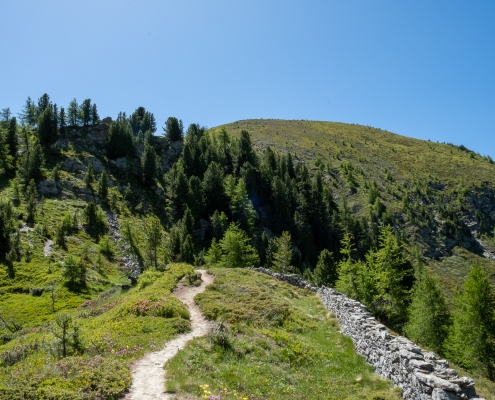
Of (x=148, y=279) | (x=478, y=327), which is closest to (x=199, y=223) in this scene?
(x=148, y=279)

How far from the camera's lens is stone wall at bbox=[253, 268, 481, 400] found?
1187 centimetres

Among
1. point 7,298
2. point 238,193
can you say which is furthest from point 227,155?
point 7,298

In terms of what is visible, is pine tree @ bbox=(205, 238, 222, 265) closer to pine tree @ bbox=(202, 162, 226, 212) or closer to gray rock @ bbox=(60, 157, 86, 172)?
pine tree @ bbox=(202, 162, 226, 212)

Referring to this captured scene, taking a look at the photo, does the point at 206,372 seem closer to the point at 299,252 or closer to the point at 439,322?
the point at 439,322

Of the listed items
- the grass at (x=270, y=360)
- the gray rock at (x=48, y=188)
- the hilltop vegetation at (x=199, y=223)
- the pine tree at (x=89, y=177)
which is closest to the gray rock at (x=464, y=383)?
the grass at (x=270, y=360)

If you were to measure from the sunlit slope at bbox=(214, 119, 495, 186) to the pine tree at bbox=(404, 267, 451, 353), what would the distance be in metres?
112

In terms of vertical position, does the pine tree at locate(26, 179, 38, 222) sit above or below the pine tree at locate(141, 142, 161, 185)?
below

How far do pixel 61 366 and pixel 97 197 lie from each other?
8231 centimetres

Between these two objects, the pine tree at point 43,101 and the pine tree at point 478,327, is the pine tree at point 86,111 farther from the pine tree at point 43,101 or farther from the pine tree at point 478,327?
the pine tree at point 478,327

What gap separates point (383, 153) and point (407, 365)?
567ft

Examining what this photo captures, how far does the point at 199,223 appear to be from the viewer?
93000mm

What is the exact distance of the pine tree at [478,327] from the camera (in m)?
34.6

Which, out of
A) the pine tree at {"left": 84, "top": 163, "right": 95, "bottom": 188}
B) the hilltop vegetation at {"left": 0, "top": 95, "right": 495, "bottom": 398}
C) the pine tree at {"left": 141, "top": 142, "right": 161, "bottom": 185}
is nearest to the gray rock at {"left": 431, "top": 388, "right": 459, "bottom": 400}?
the hilltop vegetation at {"left": 0, "top": 95, "right": 495, "bottom": 398}

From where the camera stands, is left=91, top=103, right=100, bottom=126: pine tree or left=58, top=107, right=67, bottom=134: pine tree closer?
left=58, top=107, right=67, bottom=134: pine tree
